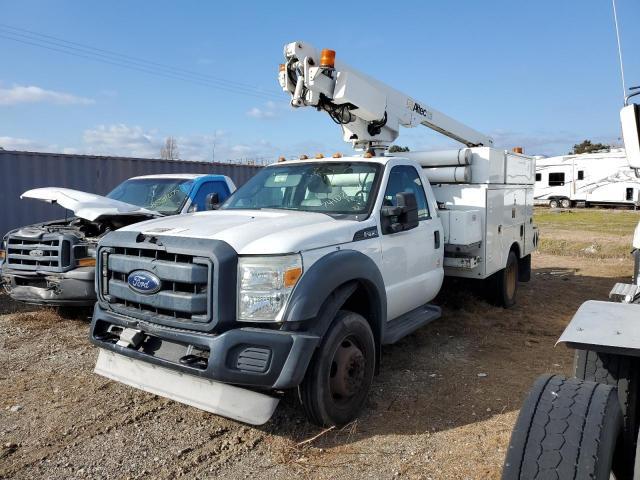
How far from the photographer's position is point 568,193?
3058 centimetres

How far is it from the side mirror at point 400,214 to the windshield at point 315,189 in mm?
182

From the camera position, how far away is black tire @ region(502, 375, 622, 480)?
1.87 meters

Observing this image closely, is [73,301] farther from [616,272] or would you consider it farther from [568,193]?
[568,193]

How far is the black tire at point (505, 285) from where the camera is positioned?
284 inches

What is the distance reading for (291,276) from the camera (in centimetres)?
329

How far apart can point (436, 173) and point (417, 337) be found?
2098mm

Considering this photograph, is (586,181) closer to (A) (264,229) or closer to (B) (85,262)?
(B) (85,262)

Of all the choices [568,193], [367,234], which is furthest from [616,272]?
[568,193]

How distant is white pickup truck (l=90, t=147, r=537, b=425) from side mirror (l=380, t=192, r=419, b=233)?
11mm

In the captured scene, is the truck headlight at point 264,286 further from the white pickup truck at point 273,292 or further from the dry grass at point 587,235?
the dry grass at point 587,235

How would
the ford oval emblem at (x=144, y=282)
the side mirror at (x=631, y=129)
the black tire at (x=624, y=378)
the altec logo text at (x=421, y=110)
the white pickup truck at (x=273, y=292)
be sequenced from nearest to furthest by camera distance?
the black tire at (x=624, y=378) → the side mirror at (x=631, y=129) → the white pickup truck at (x=273, y=292) → the ford oval emblem at (x=144, y=282) → the altec logo text at (x=421, y=110)

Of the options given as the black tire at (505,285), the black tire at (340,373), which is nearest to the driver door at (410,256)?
the black tire at (340,373)

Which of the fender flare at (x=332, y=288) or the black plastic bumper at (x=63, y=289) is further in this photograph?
the black plastic bumper at (x=63, y=289)

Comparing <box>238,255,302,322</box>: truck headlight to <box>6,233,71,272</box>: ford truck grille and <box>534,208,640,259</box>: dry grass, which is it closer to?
<box>6,233,71,272</box>: ford truck grille
